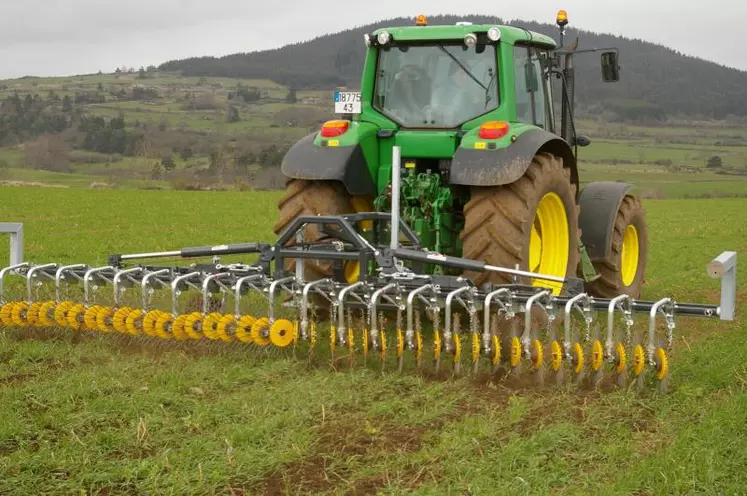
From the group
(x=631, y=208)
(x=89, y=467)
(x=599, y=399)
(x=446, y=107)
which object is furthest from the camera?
(x=631, y=208)

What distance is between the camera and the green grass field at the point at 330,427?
3.83m

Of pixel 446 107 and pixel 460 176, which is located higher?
pixel 446 107

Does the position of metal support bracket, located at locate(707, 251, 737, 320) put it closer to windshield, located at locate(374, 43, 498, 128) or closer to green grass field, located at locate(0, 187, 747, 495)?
green grass field, located at locate(0, 187, 747, 495)

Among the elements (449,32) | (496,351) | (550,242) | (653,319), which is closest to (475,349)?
(496,351)

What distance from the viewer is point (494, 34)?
22.9 ft

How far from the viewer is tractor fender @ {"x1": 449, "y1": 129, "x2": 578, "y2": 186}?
20.8ft

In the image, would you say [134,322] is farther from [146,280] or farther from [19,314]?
[19,314]

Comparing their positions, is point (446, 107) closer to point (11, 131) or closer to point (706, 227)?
point (706, 227)

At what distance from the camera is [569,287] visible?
5762mm

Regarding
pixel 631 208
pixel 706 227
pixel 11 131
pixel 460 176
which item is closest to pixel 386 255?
pixel 460 176

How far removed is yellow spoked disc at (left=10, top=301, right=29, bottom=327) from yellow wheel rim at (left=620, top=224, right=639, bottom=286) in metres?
5.43

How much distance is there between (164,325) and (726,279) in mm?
3353

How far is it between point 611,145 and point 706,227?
4168 cm

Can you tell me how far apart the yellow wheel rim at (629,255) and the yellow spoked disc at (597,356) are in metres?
4.00
